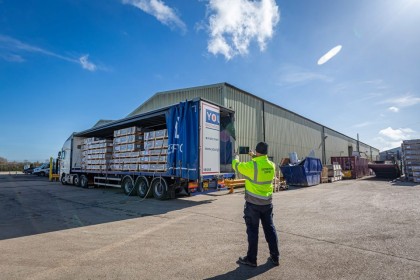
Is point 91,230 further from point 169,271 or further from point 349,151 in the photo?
point 349,151

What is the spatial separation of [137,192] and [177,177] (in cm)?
296

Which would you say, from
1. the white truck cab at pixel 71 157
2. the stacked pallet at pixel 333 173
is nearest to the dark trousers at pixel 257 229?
the white truck cab at pixel 71 157

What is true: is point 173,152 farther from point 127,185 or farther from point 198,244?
point 198,244

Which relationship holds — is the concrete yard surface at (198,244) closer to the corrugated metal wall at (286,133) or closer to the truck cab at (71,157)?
the truck cab at (71,157)

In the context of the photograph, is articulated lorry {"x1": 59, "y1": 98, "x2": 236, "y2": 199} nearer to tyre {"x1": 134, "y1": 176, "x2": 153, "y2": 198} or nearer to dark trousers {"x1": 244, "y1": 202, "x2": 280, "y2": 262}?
tyre {"x1": 134, "y1": 176, "x2": 153, "y2": 198}

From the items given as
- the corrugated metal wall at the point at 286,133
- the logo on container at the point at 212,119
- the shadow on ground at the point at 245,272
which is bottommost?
the shadow on ground at the point at 245,272

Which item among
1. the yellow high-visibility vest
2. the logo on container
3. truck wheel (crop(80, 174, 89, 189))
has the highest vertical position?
the logo on container

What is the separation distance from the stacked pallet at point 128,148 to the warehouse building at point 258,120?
4.77m

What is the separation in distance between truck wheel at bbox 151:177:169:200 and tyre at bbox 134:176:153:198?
0.34 metres

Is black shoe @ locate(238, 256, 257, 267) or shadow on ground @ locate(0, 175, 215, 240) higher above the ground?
black shoe @ locate(238, 256, 257, 267)

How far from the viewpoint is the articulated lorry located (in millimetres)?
8711

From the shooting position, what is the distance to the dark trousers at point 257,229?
3627 millimetres

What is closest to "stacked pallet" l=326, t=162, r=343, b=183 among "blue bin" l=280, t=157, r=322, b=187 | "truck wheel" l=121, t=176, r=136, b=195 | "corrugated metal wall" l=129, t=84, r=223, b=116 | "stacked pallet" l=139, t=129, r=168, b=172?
"blue bin" l=280, t=157, r=322, b=187

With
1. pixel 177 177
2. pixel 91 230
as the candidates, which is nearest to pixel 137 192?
pixel 177 177
